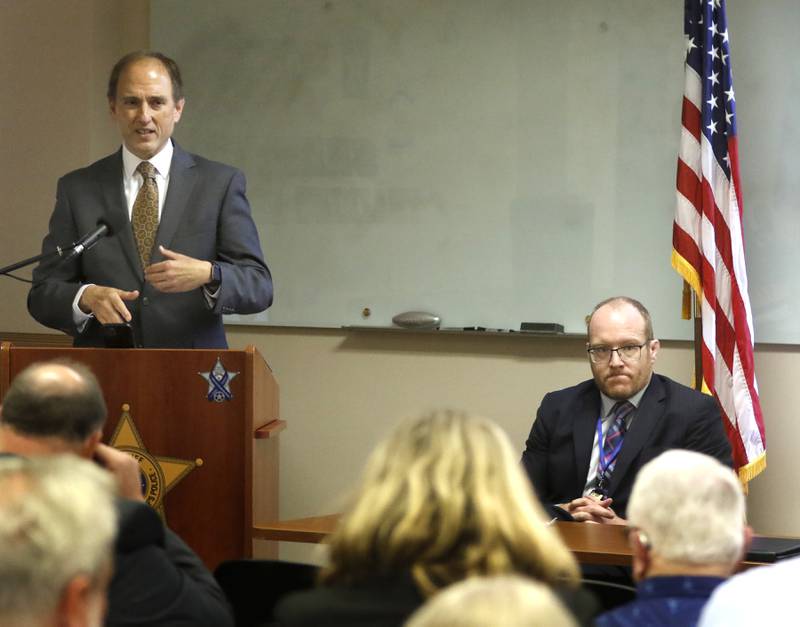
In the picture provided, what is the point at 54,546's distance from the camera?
1.64 metres

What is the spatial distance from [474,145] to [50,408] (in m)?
3.66

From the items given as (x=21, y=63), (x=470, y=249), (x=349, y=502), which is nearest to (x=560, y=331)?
(x=470, y=249)

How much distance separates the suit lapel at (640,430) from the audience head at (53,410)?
7.21ft

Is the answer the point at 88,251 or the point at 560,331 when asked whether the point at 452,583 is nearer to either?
the point at 88,251

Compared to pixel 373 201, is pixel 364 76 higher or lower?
higher

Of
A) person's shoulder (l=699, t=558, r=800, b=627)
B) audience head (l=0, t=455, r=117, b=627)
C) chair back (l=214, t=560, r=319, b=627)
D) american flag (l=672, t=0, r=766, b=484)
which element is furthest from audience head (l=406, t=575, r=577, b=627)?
american flag (l=672, t=0, r=766, b=484)

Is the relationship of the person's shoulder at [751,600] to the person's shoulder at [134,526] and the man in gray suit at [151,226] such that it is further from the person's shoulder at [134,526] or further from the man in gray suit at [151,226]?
the man in gray suit at [151,226]

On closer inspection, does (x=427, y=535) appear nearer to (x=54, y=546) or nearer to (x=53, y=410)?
(x=54, y=546)

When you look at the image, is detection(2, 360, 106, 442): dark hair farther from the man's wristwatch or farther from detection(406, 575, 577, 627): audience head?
detection(406, 575, 577, 627): audience head

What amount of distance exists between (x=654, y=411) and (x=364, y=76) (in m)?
2.51

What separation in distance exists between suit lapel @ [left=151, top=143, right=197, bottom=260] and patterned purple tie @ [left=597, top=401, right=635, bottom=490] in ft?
5.68

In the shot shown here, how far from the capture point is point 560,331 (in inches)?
231

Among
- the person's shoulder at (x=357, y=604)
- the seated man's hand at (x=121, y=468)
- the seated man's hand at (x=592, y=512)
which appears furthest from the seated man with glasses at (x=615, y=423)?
the person's shoulder at (x=357, y=604)

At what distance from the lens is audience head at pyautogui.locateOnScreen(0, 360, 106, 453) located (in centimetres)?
268
